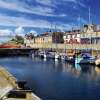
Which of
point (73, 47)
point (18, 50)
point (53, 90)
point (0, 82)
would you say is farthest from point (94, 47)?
point (18, 50)

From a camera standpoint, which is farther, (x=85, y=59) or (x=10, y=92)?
(x=85, y=59)

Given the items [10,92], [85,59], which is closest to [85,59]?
[85,59]

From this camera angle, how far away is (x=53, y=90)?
44.2 meters

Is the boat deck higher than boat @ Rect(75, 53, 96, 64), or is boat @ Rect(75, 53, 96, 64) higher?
the boat deck

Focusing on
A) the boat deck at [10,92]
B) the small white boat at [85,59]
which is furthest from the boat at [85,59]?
the boat deck at [10,92]

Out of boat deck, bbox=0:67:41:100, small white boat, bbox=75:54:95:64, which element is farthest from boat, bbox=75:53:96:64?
boat deck, bbox=0:67:41:100

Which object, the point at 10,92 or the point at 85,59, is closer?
the point at 10,92

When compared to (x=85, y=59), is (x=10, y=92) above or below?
above

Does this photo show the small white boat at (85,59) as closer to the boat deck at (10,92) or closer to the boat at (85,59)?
the boat at (85,59)

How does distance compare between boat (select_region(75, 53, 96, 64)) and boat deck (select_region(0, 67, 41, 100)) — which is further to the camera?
boat (select_region(75, 53, 96, 64))

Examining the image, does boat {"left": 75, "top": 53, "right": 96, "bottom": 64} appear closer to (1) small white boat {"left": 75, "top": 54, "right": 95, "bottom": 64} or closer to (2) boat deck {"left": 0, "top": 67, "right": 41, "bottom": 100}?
(1) small white boat {"left": 75, "top": 54, "right": 95, "bottom": 64}

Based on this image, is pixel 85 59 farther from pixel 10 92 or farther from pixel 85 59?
pixel 10 92

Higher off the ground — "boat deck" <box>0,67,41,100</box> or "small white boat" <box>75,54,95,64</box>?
"boat deck" <box>0,67,41,100</box>

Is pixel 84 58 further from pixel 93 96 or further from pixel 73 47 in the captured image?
pixel 93 96
